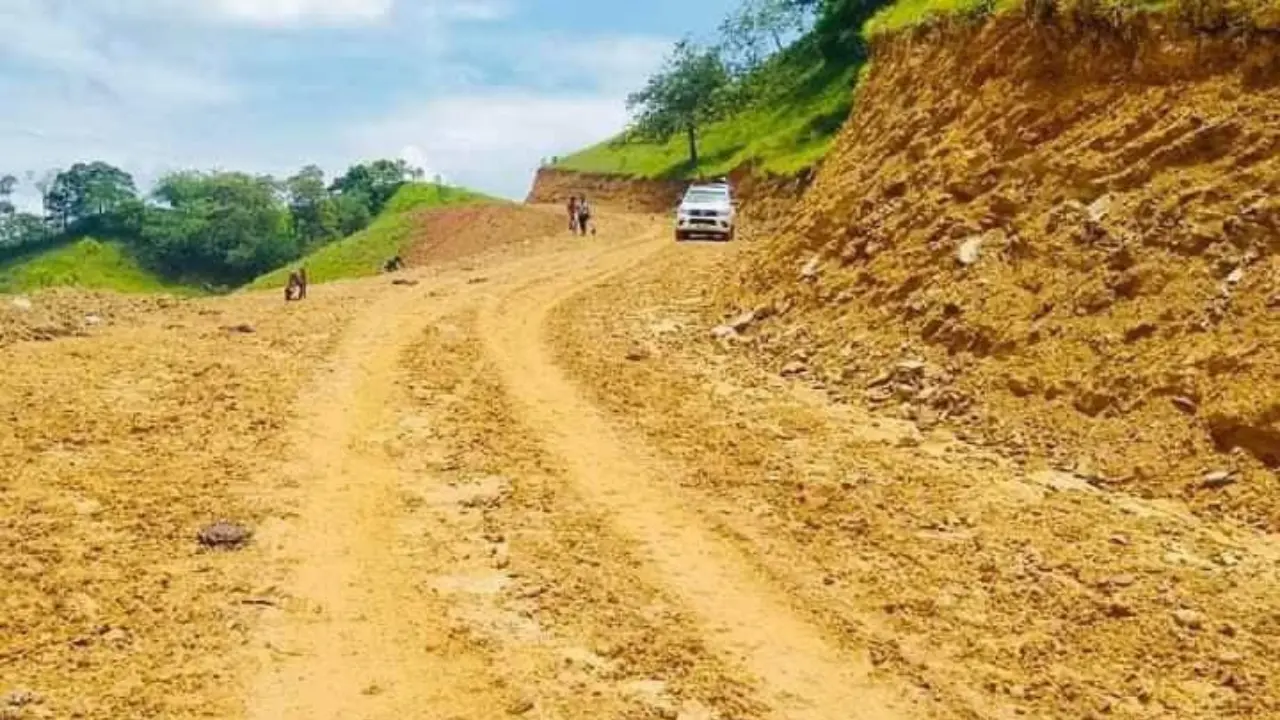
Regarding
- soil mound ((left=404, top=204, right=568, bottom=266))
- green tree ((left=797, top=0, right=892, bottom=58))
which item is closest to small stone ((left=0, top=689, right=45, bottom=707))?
soil mound ((left=404, top=204, right=568, bottom=266))

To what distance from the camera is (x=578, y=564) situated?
7859mm

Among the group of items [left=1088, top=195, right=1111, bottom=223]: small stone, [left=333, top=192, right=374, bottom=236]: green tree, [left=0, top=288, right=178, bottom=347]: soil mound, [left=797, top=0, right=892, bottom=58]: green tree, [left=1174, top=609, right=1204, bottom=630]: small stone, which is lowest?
[left=1174, top=609, right=1204, bottom=630]: small stone

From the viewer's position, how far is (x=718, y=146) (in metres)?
63.2

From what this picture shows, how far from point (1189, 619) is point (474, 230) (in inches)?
1724

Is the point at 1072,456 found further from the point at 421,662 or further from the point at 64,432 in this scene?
the point at 64,432

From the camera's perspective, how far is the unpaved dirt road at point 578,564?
6.18 metres

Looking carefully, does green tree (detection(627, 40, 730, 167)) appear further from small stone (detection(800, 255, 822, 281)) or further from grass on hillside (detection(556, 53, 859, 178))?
small stone (detection(800, 255, 822, 281))

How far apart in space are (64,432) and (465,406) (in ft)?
12.2

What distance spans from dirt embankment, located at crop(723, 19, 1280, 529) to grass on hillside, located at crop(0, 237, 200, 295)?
240 feet

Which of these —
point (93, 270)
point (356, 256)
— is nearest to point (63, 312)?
point (356, 256)

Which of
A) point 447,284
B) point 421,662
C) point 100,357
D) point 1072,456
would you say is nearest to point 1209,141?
point 1072,456

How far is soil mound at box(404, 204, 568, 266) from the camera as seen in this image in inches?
1751

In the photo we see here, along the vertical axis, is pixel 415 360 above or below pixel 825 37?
below

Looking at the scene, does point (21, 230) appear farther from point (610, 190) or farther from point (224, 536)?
point (224, 536)
